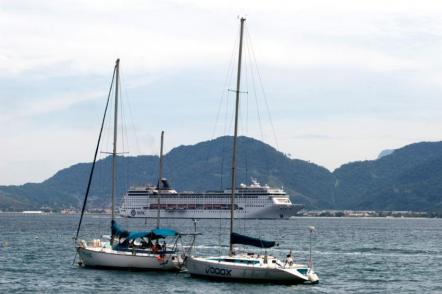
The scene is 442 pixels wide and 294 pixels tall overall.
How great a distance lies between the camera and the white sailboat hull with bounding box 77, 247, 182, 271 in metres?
64.2

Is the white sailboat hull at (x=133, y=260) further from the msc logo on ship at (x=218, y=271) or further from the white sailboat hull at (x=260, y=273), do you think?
the white sailboat hull at (x=260, y=273)

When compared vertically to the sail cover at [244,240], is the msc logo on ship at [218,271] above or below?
below

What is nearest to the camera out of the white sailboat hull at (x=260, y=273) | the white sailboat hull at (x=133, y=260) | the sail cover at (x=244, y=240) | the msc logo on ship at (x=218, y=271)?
the white sailboat hull at (x=260, y=273)

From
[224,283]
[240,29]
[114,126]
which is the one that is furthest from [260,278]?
[114,126]

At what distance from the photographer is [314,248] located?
101312 millimetres

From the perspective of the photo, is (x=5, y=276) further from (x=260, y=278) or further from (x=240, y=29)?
(x=240, y=29)

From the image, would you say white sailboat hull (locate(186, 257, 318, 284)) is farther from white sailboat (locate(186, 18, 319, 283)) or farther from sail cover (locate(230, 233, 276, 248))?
sail cover (locate(230, 233, 276, 248))

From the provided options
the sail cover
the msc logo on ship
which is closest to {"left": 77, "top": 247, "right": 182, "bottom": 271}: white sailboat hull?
the msc logo on ship

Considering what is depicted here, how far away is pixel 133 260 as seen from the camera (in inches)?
2547

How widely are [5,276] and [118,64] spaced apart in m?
19.3

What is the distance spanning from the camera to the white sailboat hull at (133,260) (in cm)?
6425

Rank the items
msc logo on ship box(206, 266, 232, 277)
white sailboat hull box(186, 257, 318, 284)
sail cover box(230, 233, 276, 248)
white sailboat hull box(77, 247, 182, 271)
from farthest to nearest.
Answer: white sailboat hull box(77, 247, 182, 271), sail cover box(230, 233, 276, 248), msc logo on ship box(206, 266, 232, 277), white sailboat hull box(186, 257, 318, 284)

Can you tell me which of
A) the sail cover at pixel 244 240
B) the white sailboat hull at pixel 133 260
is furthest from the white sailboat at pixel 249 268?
the white sailboat hull at pixel 133 260

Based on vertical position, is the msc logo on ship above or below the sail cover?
below
